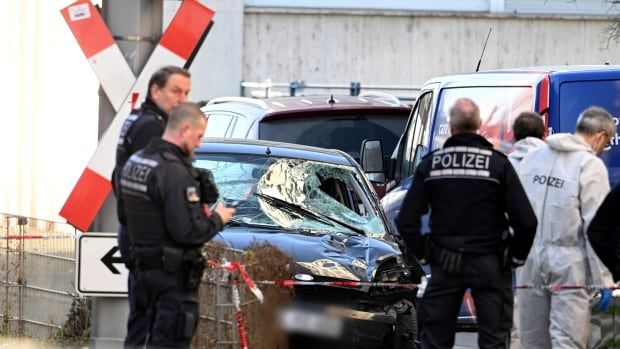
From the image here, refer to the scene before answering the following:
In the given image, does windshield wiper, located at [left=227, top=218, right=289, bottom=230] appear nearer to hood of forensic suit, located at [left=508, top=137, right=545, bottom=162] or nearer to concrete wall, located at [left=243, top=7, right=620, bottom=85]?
hood of forensic suit, located at [left=508, top=137, right=545, bottom=162]

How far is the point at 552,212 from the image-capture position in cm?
838

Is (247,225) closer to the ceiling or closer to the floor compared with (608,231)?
closer to the floor

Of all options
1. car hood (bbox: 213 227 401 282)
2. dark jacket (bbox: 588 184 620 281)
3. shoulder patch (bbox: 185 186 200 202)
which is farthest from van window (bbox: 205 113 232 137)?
shoulder patch (bbox: 185 186 200 202)

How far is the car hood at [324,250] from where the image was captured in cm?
882

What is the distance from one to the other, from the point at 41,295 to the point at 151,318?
3667mm

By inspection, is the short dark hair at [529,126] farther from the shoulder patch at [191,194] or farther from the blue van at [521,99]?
the shoulder patch at [191,194]

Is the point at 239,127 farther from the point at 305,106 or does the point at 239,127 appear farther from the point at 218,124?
the point at 218,124

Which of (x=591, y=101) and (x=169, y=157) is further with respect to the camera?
(x=591, y=101)

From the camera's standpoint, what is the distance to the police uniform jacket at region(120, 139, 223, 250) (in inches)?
267

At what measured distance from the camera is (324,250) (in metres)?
9.08

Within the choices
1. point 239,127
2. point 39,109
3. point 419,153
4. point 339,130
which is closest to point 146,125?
point 419,153

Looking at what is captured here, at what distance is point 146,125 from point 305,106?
6.40 metres

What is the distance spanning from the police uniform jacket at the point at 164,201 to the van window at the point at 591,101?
3.60 metres

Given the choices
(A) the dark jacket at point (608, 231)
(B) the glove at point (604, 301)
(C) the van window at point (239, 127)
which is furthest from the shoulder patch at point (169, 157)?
(C) the van window at point (239, 127)
